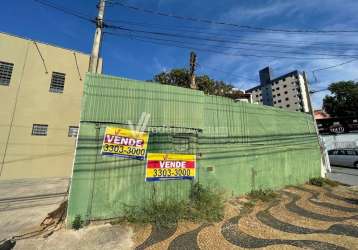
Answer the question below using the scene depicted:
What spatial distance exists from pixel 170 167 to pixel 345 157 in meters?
19.6

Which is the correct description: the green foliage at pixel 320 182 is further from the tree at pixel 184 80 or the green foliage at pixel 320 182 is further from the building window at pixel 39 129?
the building window at pixel 39 129

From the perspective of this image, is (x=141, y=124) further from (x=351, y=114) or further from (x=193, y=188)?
(x=351, y=114)

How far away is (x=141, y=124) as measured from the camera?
25.9 feet

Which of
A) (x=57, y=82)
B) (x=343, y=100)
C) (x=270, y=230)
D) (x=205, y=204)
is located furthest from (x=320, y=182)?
(x=343, y=100)

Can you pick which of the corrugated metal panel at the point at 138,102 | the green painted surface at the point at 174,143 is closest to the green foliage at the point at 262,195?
the green painted surface at the point at 174,143

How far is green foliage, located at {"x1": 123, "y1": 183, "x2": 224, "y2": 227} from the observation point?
7.02 m

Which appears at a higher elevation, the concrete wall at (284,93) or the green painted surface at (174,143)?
the concrete wall at (284,93)

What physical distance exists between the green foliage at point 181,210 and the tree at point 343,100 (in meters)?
52.2

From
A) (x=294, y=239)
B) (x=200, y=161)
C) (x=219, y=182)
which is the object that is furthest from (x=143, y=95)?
(x=294, y=239)

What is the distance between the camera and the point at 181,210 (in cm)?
741

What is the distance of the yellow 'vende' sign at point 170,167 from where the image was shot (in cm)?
779

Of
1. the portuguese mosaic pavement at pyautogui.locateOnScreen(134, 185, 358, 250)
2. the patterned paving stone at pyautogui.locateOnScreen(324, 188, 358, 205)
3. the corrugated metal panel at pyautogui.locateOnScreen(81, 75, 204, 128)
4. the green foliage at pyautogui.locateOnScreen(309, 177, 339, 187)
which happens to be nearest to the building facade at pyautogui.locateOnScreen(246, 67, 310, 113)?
the green foliage at pyautogui.locateOnScreen(309, 177, 339, 187)

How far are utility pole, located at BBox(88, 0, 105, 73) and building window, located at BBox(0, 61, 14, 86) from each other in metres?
10.7

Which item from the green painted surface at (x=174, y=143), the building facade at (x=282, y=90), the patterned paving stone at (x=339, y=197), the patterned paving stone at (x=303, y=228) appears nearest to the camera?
the patterned paving stone at (x=303, y=228)
